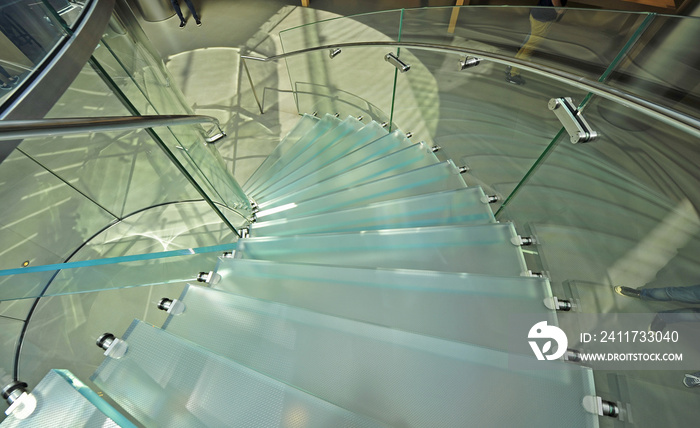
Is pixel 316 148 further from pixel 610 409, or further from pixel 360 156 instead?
pixel 610 409

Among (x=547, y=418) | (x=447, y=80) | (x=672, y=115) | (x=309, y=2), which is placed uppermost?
(x=309, y=2)

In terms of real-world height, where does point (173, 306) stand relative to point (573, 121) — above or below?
below

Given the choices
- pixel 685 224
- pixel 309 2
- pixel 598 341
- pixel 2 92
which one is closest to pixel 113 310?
pixel 2 92

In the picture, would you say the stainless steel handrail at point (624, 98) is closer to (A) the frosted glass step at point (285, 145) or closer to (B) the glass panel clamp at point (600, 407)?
(B) the glass panel clamp at point (600, 407)

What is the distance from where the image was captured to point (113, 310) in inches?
106

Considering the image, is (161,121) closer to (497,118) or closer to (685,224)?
(497,118)

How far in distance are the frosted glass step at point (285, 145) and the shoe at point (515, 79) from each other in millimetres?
3210

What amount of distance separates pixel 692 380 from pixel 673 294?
0.84 ft

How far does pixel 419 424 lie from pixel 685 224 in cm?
110

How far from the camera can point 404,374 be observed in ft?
3.88

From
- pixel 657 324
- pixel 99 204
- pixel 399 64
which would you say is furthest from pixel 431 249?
pixel 99 204

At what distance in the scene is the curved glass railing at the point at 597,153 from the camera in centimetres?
109

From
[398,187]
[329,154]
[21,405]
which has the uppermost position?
[329,154]

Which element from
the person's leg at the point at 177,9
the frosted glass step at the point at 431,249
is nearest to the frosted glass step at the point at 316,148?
the frosted glass step at the point at 431,249
